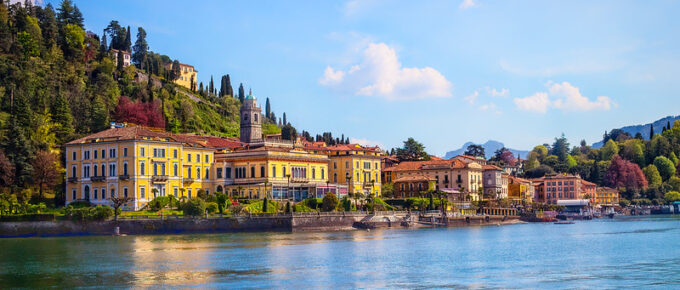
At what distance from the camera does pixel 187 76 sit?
→ 512ft

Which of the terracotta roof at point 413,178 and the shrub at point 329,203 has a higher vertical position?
the terracotta roof at point 413,178

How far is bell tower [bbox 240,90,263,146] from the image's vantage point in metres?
113

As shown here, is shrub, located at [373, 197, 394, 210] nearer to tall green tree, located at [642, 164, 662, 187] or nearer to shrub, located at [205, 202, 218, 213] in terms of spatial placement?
shrub, located at [205, 202, 218, 213]

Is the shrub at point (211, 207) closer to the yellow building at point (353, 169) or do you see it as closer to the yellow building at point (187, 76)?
the yellow building at point (353, 169)

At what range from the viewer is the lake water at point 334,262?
41.8 metres

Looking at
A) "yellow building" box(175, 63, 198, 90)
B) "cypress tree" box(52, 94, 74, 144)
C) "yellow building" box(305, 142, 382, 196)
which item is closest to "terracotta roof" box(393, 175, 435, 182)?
"yellow building" box(305, 142, 382, 196)

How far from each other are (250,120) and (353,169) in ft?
54.8

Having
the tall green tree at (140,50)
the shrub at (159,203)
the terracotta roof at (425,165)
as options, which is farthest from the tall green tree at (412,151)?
the shrub at (159,203)

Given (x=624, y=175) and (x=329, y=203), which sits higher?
(x=624, y=175)

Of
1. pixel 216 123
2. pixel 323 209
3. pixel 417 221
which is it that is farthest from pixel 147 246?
pixel 216 123

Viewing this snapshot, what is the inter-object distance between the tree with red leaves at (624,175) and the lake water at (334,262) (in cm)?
10343

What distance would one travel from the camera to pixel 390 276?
44406 millimetres

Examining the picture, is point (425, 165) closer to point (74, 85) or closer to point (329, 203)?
point (329, 203)

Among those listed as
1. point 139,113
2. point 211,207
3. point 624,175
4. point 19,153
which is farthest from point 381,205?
point 624,175
